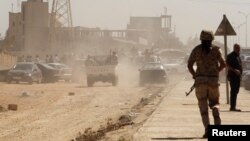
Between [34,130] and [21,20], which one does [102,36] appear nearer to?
[21,20]

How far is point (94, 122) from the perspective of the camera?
1966cm

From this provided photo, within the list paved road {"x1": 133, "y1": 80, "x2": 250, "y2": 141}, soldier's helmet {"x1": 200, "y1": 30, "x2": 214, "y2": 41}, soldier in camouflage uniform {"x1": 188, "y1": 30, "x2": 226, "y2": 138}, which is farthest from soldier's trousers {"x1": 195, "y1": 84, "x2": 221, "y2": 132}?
soldier's helmet {"x1": 200, "y1": 30, "x2": 214, "y2": 41}

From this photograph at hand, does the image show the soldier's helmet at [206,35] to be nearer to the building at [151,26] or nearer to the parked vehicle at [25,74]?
the parked vehicle at [25,74]

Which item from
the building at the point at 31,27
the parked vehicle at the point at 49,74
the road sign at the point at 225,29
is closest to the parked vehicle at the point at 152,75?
the parked vehicle at the point at 49,74

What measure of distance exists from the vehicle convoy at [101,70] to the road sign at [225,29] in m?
21.2

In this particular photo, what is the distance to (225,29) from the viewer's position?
21812mm

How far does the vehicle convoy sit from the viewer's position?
42594 millimetres

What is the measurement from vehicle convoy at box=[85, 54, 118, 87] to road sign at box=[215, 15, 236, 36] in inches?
837

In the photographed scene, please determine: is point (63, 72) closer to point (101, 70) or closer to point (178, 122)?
point (101, 70)

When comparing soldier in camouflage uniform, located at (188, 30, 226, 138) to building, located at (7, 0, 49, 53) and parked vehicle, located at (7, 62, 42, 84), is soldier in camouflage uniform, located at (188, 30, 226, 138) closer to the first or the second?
parked vehicle, located at (7, 62, 42, 84)

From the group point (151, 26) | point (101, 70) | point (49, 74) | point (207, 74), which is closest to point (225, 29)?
point (207, 74)

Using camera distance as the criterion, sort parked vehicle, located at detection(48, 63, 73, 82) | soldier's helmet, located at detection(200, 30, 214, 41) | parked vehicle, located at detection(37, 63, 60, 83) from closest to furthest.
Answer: soldier's helmet, located at detection(200, 30, 214, 41), parked vehicle, located at detection(37, 63, 60, 83), parked vehicle, located at detection(48, 63, 73, 82)

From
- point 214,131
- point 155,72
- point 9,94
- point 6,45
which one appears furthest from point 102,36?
point 214,131

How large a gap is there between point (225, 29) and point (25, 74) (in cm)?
2598
